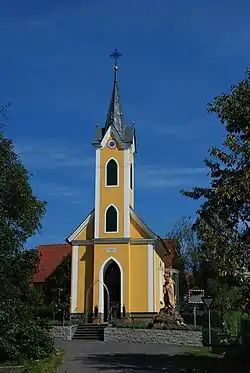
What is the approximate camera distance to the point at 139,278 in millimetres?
42719

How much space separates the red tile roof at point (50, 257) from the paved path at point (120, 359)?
76.3 feet

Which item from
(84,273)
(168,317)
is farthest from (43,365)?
(84,273)

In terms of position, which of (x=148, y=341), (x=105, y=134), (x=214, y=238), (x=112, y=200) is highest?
(x=105, y=134)

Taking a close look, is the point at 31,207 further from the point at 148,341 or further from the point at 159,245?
the point at 159,245

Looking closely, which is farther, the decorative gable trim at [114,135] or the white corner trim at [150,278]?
the decorative gable trim at [114,135]

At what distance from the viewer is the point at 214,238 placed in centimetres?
1731

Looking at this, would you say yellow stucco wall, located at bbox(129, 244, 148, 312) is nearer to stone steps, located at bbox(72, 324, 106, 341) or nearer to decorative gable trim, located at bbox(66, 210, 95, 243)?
decorative gable trim, located at bbox(66, 210, 95, 243)

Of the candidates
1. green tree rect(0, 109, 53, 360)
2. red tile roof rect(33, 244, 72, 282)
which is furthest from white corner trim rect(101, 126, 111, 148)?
green tree rect(0, 109, 53, 360)

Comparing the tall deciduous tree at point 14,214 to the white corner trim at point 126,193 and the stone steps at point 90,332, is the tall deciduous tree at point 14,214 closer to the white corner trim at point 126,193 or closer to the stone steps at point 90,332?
the stone steps at point 90,332

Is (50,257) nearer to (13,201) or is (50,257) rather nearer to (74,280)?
(74,280)

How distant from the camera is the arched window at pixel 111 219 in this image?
43781 mm

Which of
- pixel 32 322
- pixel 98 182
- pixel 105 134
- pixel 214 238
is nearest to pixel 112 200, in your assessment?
pixel 98 182

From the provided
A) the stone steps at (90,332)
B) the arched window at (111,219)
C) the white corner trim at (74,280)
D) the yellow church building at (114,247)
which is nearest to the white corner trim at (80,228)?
the yellow church building at (114,247)

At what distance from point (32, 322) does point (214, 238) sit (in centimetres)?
740
